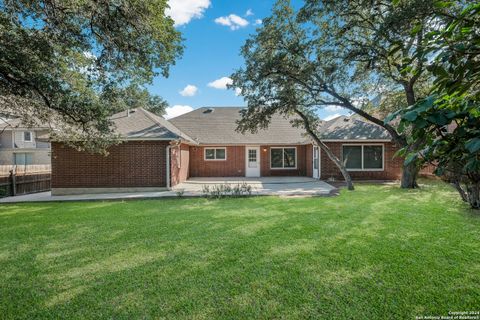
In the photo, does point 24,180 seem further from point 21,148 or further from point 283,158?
point 21,148

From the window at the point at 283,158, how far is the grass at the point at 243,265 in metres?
11.5

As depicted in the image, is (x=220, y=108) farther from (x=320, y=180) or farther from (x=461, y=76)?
(x=461, y=76)

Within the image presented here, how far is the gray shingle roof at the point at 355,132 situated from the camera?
14.7 metres

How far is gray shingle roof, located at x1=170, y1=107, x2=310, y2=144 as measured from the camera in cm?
1825

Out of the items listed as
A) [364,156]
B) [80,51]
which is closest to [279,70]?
[80,51]

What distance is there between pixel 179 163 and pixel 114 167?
3.56 m

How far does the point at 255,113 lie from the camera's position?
39.4 feet

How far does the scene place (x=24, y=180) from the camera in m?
12.0

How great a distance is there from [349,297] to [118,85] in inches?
298

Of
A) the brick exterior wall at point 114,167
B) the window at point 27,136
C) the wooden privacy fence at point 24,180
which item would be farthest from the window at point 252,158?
the window at point 27,136

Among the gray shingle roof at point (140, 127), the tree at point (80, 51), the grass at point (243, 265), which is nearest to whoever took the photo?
the grass at point (243, 265)

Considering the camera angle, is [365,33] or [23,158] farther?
[23,158]

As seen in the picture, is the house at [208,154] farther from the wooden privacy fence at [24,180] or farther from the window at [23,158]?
the window at [23,158]

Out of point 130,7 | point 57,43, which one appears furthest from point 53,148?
point 130,7
